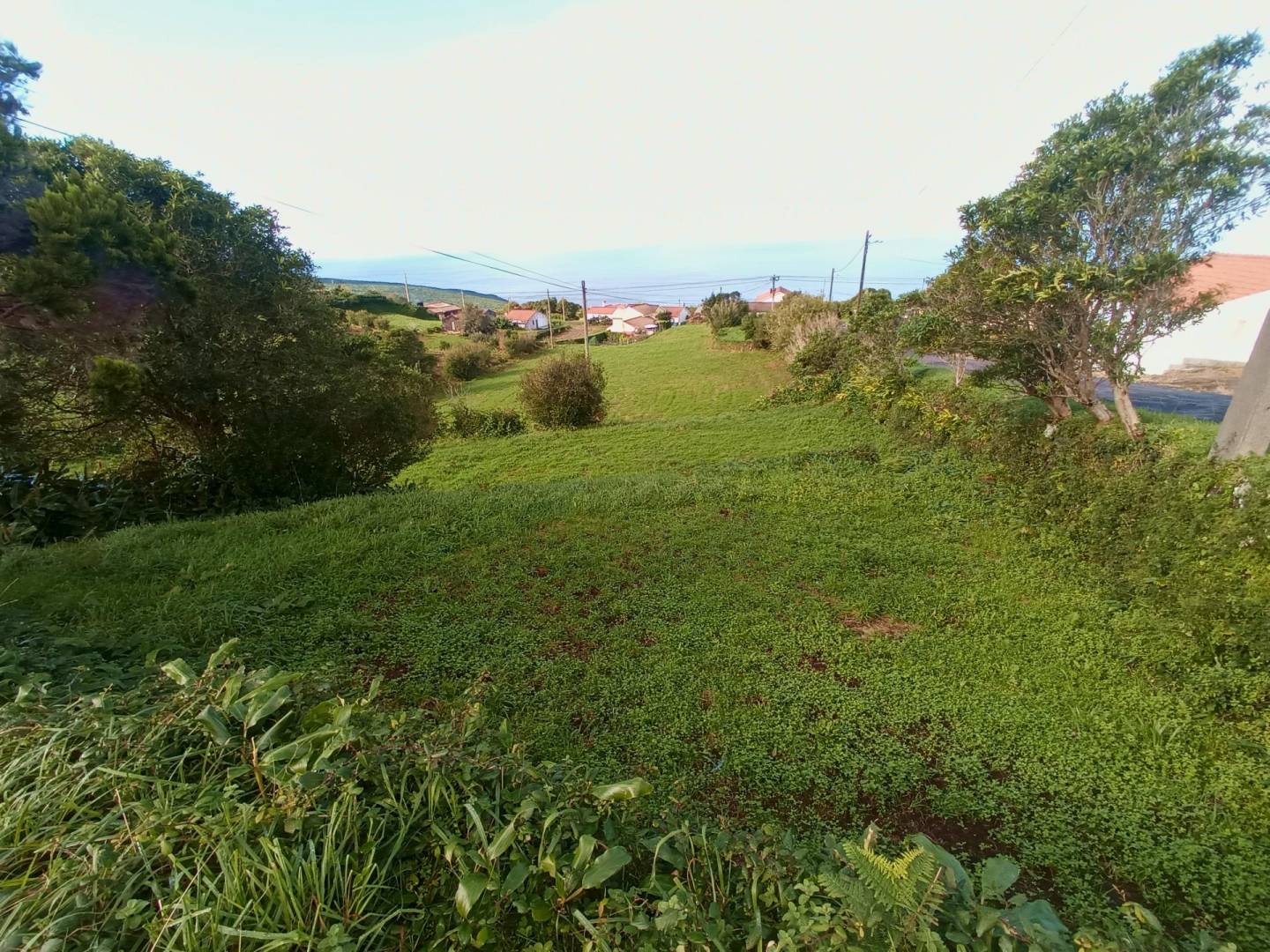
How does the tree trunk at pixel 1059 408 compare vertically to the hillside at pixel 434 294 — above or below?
below

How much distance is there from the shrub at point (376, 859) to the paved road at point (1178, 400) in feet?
36.0

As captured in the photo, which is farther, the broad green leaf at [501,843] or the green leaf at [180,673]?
the green leaf at [180,673]

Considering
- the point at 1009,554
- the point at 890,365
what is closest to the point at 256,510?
the point at 1009,554

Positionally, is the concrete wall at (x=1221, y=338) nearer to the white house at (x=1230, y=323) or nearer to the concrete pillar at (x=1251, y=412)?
the white house at (x=1230, y=323)

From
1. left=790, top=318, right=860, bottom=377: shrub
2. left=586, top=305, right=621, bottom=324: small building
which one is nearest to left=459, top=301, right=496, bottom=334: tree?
left=586, top=305, right=621, bottom=324: small building

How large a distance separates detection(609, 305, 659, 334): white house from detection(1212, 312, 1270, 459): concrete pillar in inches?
1867

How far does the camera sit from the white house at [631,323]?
173 ft

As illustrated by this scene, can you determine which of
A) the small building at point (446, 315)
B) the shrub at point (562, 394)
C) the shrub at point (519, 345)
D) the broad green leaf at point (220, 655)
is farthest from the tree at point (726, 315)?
the broad green leaf at point (220, 655)

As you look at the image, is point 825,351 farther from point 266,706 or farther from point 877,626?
point 266,706

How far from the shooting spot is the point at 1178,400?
1047cm

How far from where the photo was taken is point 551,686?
10.1 ft

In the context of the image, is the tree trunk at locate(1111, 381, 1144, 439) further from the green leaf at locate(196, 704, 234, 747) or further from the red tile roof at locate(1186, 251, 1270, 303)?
the red tile roof at locate(1186, 251, 1270, 303)

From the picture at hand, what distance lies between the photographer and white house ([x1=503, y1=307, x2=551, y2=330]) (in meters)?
49.7

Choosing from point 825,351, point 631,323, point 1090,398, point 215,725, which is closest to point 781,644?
point 215,725
